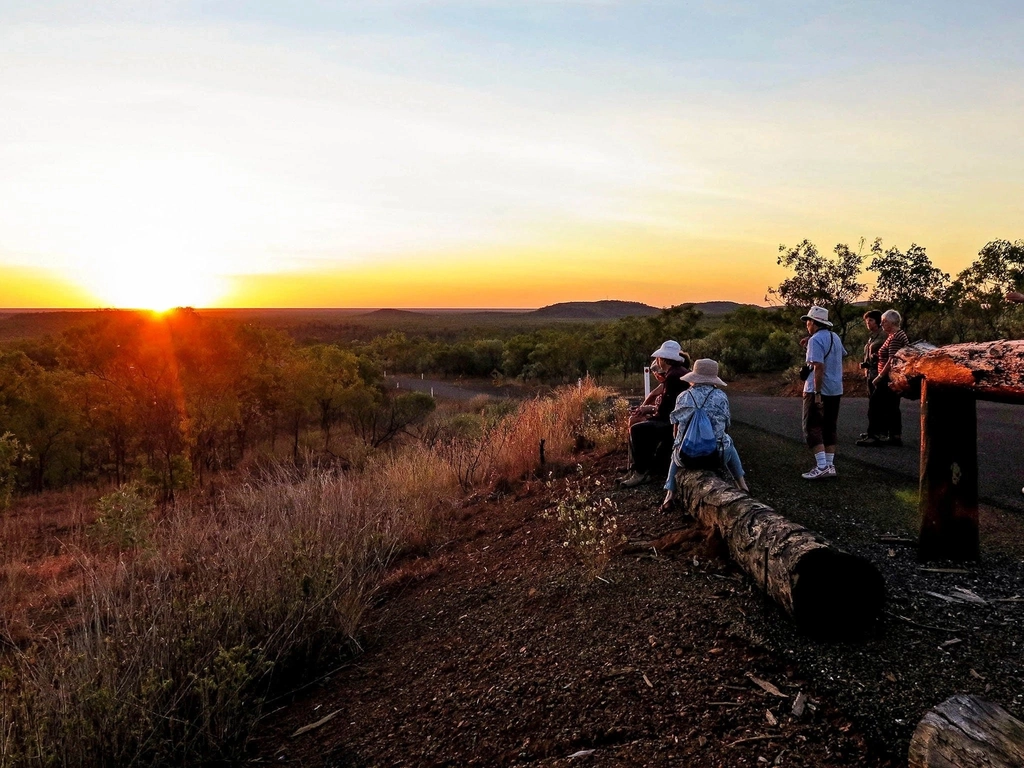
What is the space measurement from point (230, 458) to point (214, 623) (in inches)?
714

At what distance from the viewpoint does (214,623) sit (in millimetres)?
4617

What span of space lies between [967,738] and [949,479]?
2887 millimetres

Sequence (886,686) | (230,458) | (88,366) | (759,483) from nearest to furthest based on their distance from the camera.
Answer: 1. (886,686)
2. (759,483)
3. (88,366)
4. (230,458)

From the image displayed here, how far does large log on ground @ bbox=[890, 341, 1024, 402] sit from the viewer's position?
12.1 feet

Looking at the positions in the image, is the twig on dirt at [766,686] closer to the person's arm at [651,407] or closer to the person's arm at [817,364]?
the person's arm at [651,407]

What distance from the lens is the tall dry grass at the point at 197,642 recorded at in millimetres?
3656

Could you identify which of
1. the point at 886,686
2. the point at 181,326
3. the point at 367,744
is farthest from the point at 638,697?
the point at 181,326

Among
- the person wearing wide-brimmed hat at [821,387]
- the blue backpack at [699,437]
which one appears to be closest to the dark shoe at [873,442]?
the person wearing wide-brimmed hat at [821,387]

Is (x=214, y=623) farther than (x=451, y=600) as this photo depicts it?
No

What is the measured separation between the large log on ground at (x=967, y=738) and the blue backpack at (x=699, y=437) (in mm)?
3439

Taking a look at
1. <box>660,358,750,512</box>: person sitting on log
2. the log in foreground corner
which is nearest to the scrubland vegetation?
<box>660,358,750,512</box>: person sitting on log

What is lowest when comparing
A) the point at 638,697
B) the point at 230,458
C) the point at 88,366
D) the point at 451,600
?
the point at 230,458

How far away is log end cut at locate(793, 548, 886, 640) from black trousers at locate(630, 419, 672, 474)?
3.63 meters

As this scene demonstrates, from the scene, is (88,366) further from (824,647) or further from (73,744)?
(824,647)
